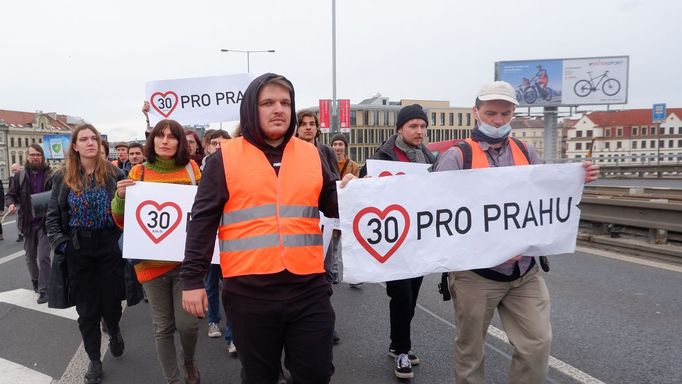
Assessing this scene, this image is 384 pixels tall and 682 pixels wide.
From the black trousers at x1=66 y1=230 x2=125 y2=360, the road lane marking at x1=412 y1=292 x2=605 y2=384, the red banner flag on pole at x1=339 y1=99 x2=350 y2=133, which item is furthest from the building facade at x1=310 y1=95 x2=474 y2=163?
the black trousers at x1=66 y1=230 x2=125 y2=360

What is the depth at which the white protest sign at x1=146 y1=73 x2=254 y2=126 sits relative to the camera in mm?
6043

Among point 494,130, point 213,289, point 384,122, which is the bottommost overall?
point 213,289

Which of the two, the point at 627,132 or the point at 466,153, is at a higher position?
the point at 627,132

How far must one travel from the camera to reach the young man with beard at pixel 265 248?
2.39m

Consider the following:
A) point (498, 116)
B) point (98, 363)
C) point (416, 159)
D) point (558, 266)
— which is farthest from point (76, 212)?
point (558, 266)

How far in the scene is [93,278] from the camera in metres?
4.21

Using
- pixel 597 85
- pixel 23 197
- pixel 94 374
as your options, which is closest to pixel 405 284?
pixel 94 374

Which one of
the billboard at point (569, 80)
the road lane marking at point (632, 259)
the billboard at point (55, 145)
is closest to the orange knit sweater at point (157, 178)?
the road lane marking at point (632, 259)

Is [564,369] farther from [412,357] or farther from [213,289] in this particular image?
[213,289]

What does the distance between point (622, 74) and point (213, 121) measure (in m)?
49.6

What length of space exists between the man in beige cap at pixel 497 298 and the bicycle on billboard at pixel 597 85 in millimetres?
49671

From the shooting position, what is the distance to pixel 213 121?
19.5ft

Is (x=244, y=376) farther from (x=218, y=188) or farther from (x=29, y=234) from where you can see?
(x=29, y=234)

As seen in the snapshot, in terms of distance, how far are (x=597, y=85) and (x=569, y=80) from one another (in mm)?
2465
